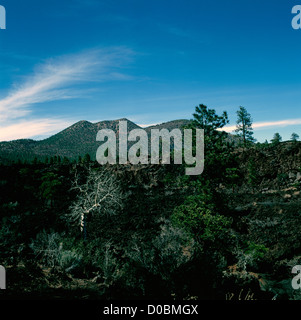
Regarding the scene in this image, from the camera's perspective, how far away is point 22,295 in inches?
217

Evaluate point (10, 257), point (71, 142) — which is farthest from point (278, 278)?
point (71, 142)

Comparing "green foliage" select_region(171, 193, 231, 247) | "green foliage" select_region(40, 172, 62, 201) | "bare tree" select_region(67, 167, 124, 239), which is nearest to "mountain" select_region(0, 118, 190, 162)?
"green foliage" select_region(40, 172, 62, 201)

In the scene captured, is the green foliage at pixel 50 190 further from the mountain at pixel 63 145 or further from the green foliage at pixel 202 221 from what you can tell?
the mountain at pixel 63 145

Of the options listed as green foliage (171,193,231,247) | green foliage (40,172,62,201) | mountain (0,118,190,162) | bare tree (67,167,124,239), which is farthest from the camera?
mountain (0,118,190,162)

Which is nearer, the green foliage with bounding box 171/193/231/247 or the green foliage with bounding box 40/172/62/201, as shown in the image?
the green foliage with bounding box 171/193/231/247

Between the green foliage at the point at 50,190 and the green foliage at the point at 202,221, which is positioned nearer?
the green foliage at the point at 202,221

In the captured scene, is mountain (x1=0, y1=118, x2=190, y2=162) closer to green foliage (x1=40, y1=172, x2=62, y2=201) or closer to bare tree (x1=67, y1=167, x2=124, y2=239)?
green foliage (x1=40, y1=172, x2=62, y2=201)

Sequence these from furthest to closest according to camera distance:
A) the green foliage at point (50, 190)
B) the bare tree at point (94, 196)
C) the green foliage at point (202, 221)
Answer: the green foliage at point (50, 190)
the bare tree at point (94, 196)
the green foliage at point (202, 221)

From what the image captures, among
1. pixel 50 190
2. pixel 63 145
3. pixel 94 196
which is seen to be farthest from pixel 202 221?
pixel 63 145

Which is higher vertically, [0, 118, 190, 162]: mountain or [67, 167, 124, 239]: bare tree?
[0, 118, 190, 162]: mountain

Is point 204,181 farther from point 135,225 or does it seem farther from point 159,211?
point 159,211

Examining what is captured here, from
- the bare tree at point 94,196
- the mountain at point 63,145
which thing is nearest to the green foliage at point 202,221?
the bare tree at point 94,196

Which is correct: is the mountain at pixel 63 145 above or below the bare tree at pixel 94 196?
above
